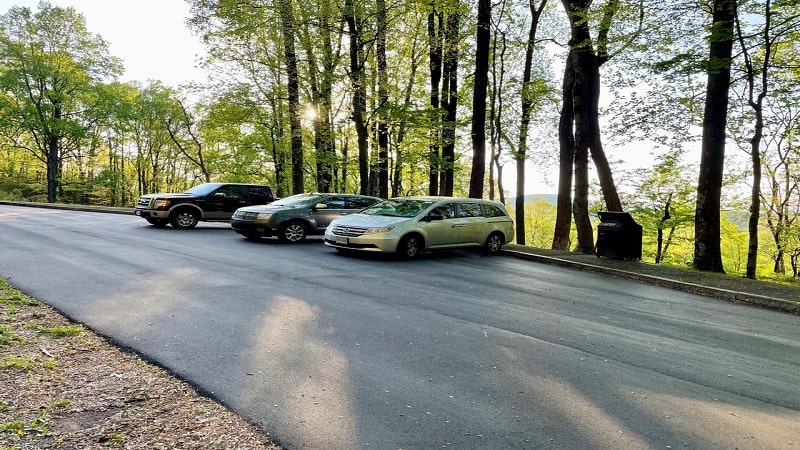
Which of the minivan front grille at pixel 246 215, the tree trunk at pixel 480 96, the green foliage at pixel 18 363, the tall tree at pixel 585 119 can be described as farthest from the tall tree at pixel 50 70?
the green foliage at pixel 18 363

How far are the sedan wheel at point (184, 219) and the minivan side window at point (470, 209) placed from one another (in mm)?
9634

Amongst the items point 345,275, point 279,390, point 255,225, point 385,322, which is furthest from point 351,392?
point 255,225

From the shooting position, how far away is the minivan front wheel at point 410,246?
1159 centimetres

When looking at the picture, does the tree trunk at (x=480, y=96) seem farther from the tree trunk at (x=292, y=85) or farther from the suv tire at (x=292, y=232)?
the tree trunk at (x=292, y=85)

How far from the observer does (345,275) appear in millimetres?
8914

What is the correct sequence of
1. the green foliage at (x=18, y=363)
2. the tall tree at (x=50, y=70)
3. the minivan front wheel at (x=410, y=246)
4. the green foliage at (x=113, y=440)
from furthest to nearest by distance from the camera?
the tall tree at (x=50, y=70) → the minivan front wheel at (x=410, y=246) → the green foliage at (x=18, y=363) → the green foliage at (x=113, y=440)

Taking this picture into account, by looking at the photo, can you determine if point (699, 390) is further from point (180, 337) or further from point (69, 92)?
point (69, 92)

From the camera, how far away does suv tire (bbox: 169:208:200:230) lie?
54.1ft

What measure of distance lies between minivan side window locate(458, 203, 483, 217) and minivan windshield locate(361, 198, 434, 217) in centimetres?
97

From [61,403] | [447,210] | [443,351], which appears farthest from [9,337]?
[447,210]

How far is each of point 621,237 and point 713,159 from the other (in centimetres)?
289

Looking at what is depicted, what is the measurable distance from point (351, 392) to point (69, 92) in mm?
46251

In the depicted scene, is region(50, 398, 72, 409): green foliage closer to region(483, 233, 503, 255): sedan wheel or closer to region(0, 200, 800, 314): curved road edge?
region(0, 200, 800, 314): curved road edge

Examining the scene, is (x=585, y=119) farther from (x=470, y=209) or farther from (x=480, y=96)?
(x=470, y=209)
